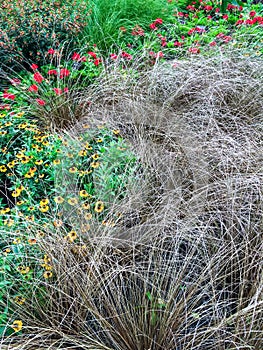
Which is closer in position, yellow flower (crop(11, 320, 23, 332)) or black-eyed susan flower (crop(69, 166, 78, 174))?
yellow flower (crop(11, 320, 23, 332))

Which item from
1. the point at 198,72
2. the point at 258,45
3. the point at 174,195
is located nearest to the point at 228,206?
the point at 174,195

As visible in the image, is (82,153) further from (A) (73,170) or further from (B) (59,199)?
(B) (59,199)

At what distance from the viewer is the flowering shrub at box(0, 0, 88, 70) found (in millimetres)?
4172

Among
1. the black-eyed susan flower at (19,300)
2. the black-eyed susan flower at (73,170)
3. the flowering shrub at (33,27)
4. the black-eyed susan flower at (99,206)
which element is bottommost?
the black-eyed susan flower at (19,300)

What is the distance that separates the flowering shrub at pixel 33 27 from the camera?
4172 mm

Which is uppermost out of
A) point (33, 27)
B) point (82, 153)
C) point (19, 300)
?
point (33, 27)

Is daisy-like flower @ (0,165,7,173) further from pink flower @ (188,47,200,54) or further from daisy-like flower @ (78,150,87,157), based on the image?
pink flower @ (188,47,200,54)

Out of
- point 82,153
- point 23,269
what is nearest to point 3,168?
point 82,153

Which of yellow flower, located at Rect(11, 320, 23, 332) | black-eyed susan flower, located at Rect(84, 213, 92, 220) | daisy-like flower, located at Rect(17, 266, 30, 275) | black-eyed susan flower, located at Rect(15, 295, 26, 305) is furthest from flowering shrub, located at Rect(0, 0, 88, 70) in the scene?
yellow flower, located at Rect(11, 320, 23, 332)

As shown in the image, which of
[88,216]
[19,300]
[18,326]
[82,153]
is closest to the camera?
[18,326]

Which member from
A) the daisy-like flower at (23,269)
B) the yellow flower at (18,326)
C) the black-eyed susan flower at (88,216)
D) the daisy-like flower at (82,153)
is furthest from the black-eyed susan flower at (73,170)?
the yellow flower at (18,326)

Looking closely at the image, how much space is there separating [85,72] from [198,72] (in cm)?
112

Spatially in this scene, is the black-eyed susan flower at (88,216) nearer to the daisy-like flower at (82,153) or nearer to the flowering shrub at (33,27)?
the daisy-like flower at (82,153)

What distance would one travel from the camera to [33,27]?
4254mm
